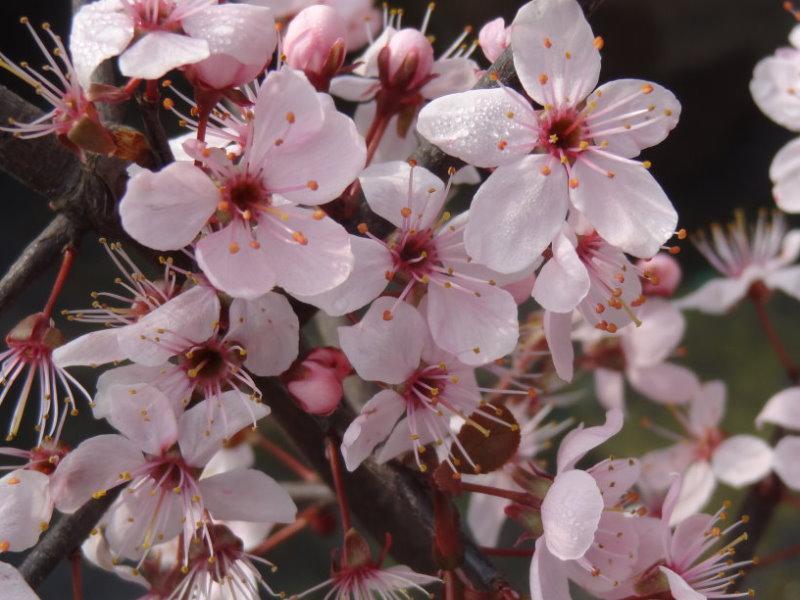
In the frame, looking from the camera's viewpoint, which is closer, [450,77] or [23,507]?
[23,507]

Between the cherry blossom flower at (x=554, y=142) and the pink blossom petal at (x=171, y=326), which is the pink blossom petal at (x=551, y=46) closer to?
the cherry blossom flower at (x=554, y=142)

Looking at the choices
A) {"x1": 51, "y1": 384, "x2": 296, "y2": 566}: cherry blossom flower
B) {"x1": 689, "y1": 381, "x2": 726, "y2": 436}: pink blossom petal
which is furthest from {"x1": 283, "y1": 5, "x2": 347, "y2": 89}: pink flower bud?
{"x1": 689, "y1": 381, "x2": 726, "y2": 436}: pink blossom petal

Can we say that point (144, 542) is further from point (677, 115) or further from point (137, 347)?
point (677, 115)

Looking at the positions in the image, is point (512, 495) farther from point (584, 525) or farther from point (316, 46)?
point (316, 46)

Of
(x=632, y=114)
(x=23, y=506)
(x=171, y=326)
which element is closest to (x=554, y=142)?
(x=632, y=114)

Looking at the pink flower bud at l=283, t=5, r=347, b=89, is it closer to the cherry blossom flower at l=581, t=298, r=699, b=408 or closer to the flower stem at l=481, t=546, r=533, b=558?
the flower stem at l=481, t=546, r=533, b=558

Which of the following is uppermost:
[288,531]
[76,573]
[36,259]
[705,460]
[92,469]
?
[36,259]

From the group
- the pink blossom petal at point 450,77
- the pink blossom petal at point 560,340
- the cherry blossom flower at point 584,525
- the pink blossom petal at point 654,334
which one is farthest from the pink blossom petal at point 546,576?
the pink blossom petal at point 654,334
